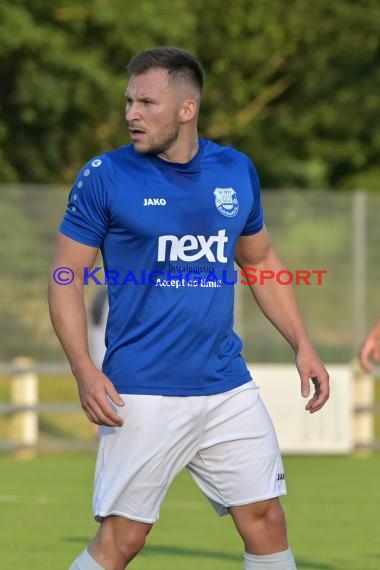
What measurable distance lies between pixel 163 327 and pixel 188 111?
2.72ft

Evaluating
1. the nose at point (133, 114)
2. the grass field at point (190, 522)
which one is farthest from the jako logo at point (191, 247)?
the grass field at point (190, 522)

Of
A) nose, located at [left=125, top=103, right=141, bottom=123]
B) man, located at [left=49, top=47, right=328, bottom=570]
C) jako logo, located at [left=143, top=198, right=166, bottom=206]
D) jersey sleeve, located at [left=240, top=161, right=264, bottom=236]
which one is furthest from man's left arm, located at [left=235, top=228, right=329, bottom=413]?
nose, located at [left=125, top=103, right=141, bottom=123]

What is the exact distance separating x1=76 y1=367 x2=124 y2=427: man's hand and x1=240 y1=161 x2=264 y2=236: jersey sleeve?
97cm

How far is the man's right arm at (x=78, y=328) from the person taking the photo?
5.78 meters

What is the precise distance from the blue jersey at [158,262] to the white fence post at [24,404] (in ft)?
38.7

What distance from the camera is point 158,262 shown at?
598 cm

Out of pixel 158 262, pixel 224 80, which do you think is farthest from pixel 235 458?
pixel 224 80

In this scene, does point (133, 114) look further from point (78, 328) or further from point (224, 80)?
point (224, 80)

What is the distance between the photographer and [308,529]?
10.9 metres

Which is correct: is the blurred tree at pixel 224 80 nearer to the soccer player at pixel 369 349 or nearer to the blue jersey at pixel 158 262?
the soccer player at pixel 369 349

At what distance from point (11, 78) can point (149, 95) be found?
1996 centimetres

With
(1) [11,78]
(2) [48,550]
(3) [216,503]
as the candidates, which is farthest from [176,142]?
(1) [11,78]

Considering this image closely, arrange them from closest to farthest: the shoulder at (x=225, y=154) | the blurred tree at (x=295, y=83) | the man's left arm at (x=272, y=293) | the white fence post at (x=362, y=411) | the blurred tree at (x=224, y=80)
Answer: the shoulder at (x=225, y=154), the man's left arm at (x=272, y=293), the white fence post at (x=362, y=411), the blurred tree at (x=224, y=80), the blurred tree at (x=295, y=83)

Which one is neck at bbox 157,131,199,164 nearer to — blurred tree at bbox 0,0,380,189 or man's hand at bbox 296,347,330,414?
man's hand at bbox 296,347,330,414
